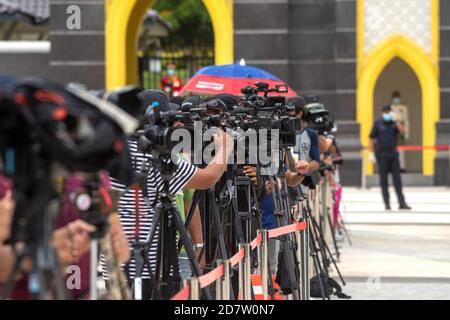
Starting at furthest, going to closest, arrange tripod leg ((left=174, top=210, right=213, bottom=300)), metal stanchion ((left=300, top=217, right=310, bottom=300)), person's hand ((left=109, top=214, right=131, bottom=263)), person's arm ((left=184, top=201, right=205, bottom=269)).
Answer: metal stanchion ((left=300, top=217, right=310, bottom=300))
person's arm ((left=184, top=201, right=205, bottom=269))
tripod leg ((left=174, top=210, right=213, bottom=300))
person's hand ((left=109, top=214, right=131, bottom=263))

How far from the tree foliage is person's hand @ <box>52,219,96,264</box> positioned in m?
42.7

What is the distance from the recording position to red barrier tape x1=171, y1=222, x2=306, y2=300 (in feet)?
18.4

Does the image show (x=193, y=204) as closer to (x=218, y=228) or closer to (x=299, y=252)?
(x=218, y=228)

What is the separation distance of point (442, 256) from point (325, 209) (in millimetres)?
1484

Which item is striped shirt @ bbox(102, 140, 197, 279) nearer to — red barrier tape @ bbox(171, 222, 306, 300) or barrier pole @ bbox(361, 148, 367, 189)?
red barrier tape @ bbox(171, 222, 306, 300)

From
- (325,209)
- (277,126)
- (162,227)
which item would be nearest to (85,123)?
(162,227)

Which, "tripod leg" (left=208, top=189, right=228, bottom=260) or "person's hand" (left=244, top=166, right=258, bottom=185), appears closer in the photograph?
"tripod leg" (left=208, top=189, right=228, bottom=260)

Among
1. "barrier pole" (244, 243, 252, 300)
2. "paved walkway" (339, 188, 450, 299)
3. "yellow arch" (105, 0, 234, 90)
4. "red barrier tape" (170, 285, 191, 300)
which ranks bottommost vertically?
"paved walkway" (339, 188, 450, 299)

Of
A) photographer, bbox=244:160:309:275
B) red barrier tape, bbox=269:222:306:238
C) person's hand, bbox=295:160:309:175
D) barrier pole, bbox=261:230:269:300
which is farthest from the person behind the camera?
person's hand, bbox=295:160:309:175

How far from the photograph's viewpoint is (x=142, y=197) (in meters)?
6.51

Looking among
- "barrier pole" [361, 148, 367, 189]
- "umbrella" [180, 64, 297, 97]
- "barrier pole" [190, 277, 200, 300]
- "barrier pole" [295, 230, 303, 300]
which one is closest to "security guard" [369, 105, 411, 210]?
"barrier pole" [361, 148, 367, 189]

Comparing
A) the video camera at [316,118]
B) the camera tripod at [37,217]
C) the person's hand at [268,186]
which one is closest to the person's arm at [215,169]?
the person's hand at [268,186]

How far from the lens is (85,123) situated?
3.47 meters
